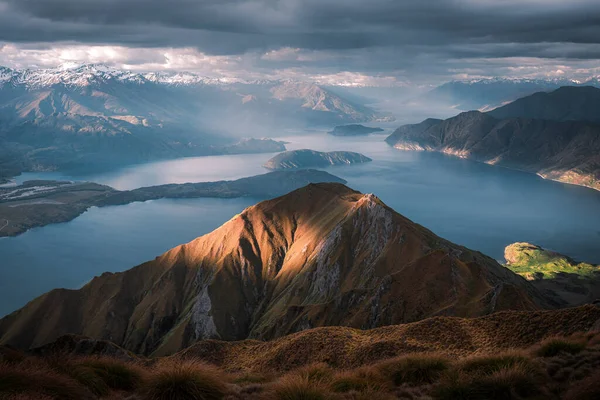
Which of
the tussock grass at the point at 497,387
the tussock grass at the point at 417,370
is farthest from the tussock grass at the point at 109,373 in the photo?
the tussock grass at the point at 497,387

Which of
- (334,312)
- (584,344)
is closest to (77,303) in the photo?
(334,312)

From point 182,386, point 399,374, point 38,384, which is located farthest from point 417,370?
point 38,384

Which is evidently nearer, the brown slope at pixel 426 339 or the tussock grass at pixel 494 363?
the tussock grass at pixel 494 363

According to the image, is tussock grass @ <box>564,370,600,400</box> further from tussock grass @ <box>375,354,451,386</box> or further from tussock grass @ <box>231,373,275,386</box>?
tussock grass @ <box>231,373,275,386</box>

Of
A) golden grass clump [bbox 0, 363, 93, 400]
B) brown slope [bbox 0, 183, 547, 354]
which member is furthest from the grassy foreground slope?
brown slope [bbox 0, 183, 547, 354]

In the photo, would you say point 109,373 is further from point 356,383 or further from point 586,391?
point 586,391

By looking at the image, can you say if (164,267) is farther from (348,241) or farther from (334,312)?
(334,312)

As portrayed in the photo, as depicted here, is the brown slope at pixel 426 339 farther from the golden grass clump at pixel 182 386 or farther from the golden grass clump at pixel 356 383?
the golden grass clump at pixel 182 386
